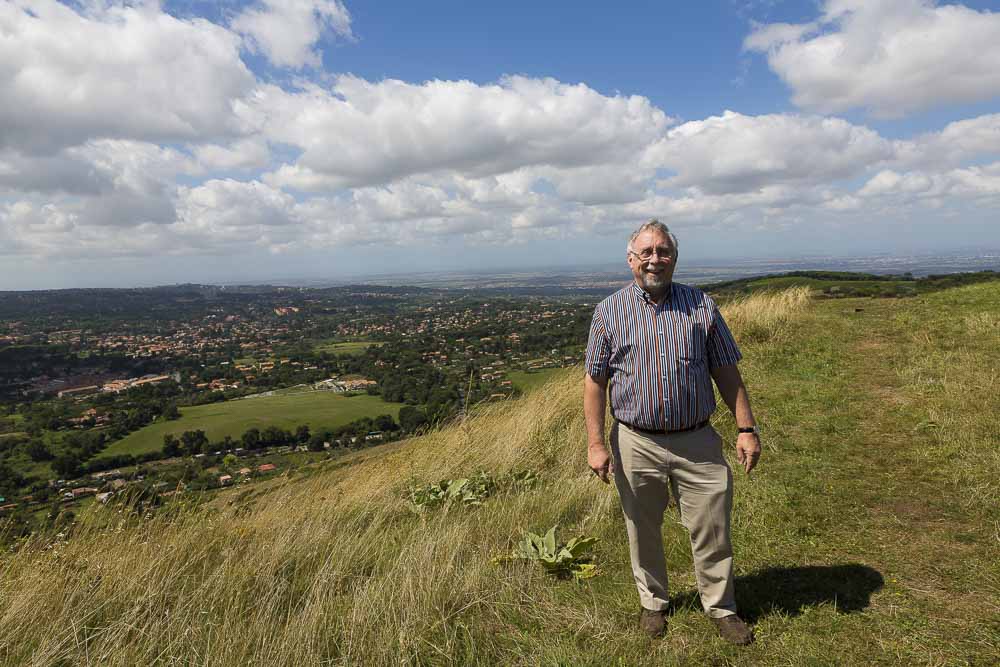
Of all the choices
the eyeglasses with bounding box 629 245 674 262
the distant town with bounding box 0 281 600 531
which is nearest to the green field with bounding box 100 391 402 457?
the distant town with bounding box 0 281 600 531

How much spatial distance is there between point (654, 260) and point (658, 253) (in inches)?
1.7

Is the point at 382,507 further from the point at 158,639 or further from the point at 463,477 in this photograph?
the point at 158,639

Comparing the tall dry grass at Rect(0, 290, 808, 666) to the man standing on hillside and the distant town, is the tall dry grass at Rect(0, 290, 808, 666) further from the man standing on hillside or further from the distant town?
the distant town

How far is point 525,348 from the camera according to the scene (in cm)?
2809

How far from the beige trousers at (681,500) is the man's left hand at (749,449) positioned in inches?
5.6

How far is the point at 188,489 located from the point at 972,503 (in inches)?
259

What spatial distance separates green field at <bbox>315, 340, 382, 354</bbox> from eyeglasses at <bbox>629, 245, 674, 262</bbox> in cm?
4984

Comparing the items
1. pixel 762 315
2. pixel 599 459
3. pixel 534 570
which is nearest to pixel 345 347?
pixel 762 315

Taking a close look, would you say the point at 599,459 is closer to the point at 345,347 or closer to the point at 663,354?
the point at 663,354

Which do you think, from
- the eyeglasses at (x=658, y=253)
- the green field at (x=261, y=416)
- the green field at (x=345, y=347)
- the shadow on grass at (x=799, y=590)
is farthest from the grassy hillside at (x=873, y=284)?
the green field at (x=345, y=347)

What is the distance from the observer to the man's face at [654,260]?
92.7 inches

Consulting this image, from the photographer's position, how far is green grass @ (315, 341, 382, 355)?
51.8 m

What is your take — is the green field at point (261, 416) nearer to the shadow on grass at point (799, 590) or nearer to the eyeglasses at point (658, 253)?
the shadow on grass at point (799, 590)

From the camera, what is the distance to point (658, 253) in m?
2.36
